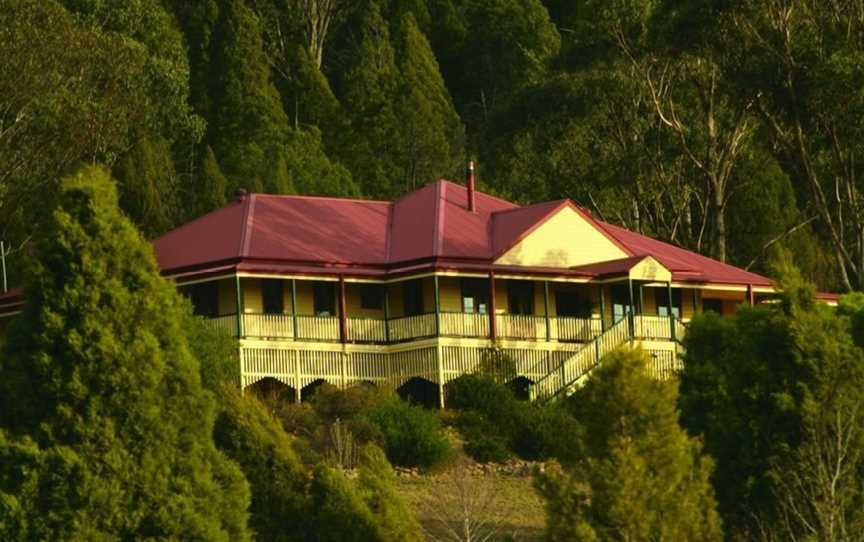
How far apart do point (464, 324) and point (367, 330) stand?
2.20 metres

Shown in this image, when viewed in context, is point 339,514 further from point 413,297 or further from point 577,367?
point 413,297

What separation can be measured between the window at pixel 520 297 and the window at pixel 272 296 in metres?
5.48

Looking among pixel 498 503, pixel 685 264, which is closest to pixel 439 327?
pixel 685 264

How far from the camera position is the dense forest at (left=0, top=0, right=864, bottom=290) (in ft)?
195

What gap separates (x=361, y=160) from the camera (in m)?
95.0

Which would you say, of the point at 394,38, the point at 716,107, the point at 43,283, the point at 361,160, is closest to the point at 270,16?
the point at 394,38

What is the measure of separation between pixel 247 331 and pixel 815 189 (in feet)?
51.8

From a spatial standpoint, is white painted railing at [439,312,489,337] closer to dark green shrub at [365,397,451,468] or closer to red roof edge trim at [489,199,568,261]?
red roof edge trim at [489,199,568,261]

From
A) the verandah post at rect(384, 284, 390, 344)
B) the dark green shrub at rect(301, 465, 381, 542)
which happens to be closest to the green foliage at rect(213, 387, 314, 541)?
the dark green shrub at rect(301, 465, 381, 542)

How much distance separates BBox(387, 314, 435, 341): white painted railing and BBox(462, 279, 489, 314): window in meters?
1.64

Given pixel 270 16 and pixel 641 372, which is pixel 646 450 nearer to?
pixel 641 372

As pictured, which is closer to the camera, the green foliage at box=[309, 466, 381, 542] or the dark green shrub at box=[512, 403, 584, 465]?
the green foliage at box=[309, 466, 381, 542]

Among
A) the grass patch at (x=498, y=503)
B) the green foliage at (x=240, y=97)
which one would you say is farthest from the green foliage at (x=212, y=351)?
the green foliage at (x=240, y=97)

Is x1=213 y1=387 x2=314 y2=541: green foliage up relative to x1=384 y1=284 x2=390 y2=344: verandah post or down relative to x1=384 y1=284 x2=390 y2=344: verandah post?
down
